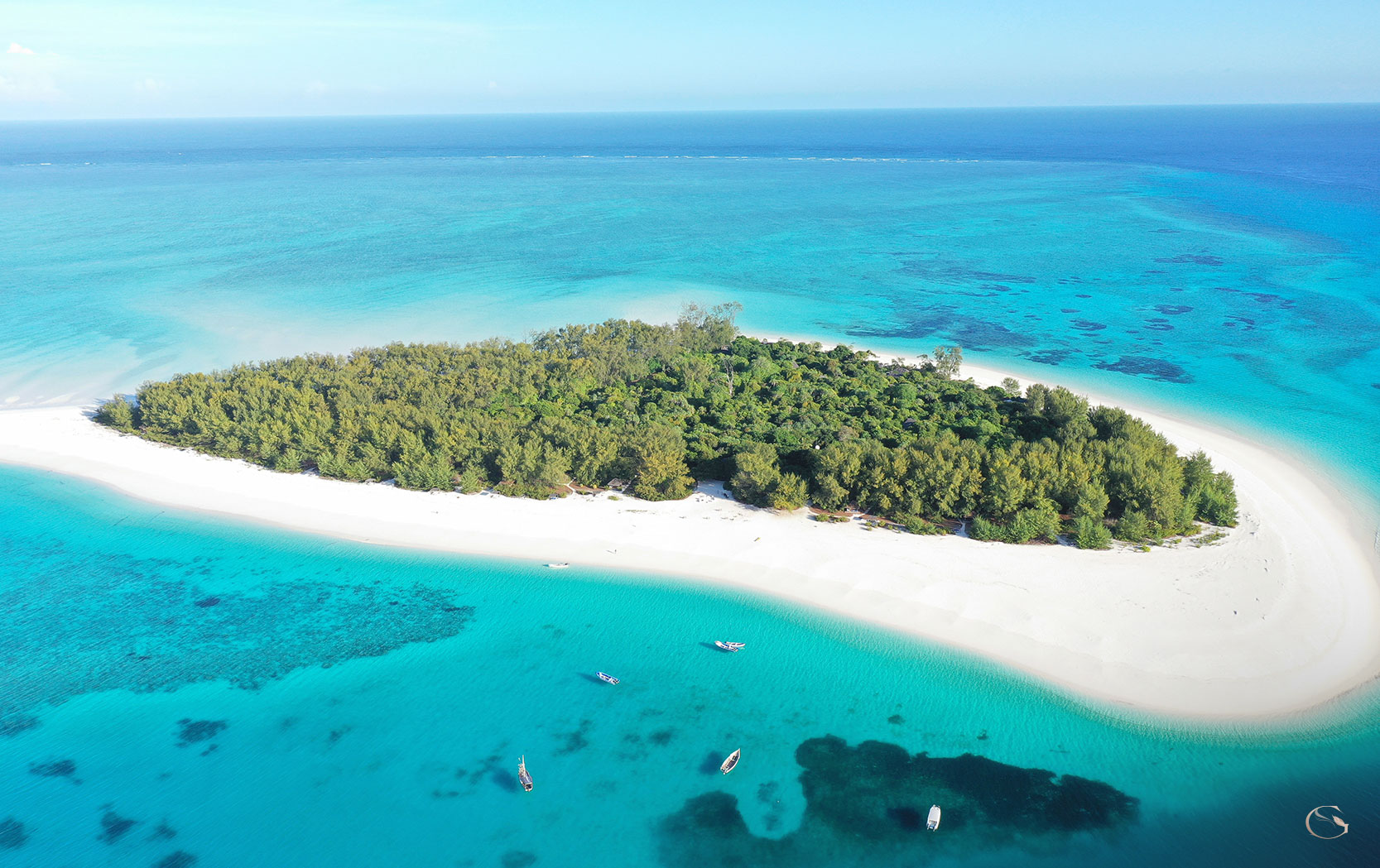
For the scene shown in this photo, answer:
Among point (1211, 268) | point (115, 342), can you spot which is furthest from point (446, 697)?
point (1211, 268)

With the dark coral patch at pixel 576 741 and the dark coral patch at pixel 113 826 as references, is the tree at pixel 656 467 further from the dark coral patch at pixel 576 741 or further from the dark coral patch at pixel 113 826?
the dark coral patch at pixel 113 826

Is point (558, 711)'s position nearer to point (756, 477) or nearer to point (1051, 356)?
point (756, 477)

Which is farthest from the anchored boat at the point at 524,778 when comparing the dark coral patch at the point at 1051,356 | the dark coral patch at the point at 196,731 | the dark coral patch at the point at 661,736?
the dark coral patch at the point at 1051,356

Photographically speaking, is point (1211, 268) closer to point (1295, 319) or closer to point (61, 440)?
point (1295, 319)

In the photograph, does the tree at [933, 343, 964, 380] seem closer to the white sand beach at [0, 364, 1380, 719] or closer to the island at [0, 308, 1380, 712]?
the island at [0, 308, 1380, 712]

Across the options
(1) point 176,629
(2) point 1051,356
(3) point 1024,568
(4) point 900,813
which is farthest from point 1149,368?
(1) point 176,629

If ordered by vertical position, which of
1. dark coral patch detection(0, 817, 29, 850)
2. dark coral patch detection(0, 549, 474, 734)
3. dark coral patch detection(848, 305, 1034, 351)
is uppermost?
dark coral patch detection(848, 305, 1034, 351)

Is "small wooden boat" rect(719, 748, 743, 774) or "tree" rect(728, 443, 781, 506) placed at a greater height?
"tree" rect(728, 443, 781, 506)

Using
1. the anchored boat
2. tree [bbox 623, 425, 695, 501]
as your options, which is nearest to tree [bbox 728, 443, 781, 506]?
tree [bbox 623, 425, 695, 501]
